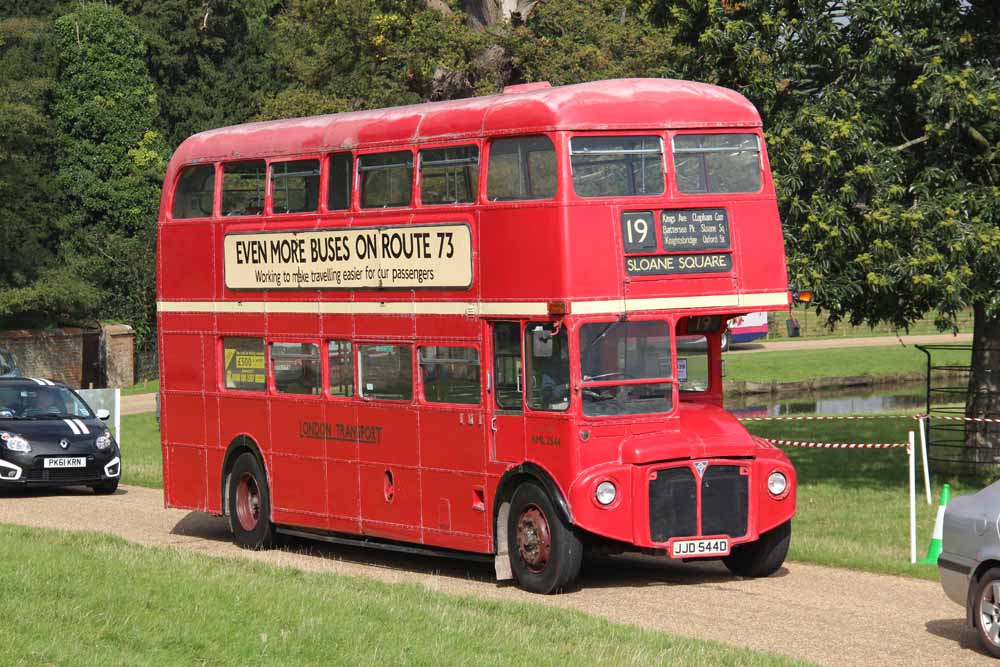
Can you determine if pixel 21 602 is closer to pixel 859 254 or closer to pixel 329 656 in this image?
pixel 329 656

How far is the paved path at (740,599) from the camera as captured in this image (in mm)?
12273

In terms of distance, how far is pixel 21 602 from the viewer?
39.4ft

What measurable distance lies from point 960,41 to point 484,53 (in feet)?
64.7

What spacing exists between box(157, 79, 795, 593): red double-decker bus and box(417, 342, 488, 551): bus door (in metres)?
Result: 0.03

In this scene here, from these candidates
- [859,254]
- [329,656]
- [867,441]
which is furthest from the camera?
[867,441]

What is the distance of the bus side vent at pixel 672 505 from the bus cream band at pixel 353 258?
2.67 m

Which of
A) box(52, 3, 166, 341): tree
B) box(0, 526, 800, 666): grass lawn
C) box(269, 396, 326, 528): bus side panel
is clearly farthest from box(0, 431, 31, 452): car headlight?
box(52, 3, 166, 341): tree

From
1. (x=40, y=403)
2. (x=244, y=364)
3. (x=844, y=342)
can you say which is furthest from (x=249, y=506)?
(x=844, y=342)

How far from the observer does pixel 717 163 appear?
15.4m

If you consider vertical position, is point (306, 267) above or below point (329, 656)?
above

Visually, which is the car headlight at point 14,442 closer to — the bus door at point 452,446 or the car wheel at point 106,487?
the car wheel at point 106,487

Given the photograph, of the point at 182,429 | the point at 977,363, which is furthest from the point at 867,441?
the point at 182,429

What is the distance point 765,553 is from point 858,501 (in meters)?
6.94

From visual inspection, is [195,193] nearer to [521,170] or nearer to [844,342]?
[521,170]
